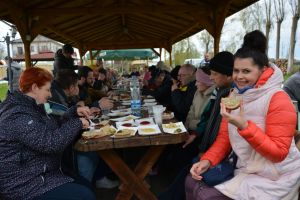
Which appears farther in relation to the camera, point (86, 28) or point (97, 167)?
point (86, 28)

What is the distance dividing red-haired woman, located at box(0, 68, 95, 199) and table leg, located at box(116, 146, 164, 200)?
0.64 metres

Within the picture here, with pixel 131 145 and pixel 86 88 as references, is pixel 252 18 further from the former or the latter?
pixel 131 145

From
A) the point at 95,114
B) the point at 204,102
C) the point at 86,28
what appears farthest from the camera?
the point at 86,28

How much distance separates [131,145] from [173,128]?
39 cm

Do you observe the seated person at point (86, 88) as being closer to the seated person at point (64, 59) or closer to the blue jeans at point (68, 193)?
the seated person at point (64, 59)

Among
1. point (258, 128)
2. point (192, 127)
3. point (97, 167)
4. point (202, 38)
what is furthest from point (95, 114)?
point (202, 38)

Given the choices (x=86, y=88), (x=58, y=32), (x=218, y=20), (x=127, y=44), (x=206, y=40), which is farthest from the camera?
(x=206, y=40)

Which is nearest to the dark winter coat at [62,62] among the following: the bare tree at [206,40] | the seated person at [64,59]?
the seated person at [64,59]

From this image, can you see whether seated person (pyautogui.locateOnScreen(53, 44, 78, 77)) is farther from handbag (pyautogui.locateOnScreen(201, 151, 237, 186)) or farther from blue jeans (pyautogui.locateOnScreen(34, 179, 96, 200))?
handbag (pyautogui.locateOnScreen(201, 151, 237, 186))

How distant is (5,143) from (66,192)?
507 millimetres

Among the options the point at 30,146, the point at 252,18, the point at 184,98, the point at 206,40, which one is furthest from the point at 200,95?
the point at 206,40

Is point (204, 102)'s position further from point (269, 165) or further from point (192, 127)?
point (269, 165)

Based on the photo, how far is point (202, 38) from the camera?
3578 centimetres

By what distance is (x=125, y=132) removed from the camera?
8.06ft
